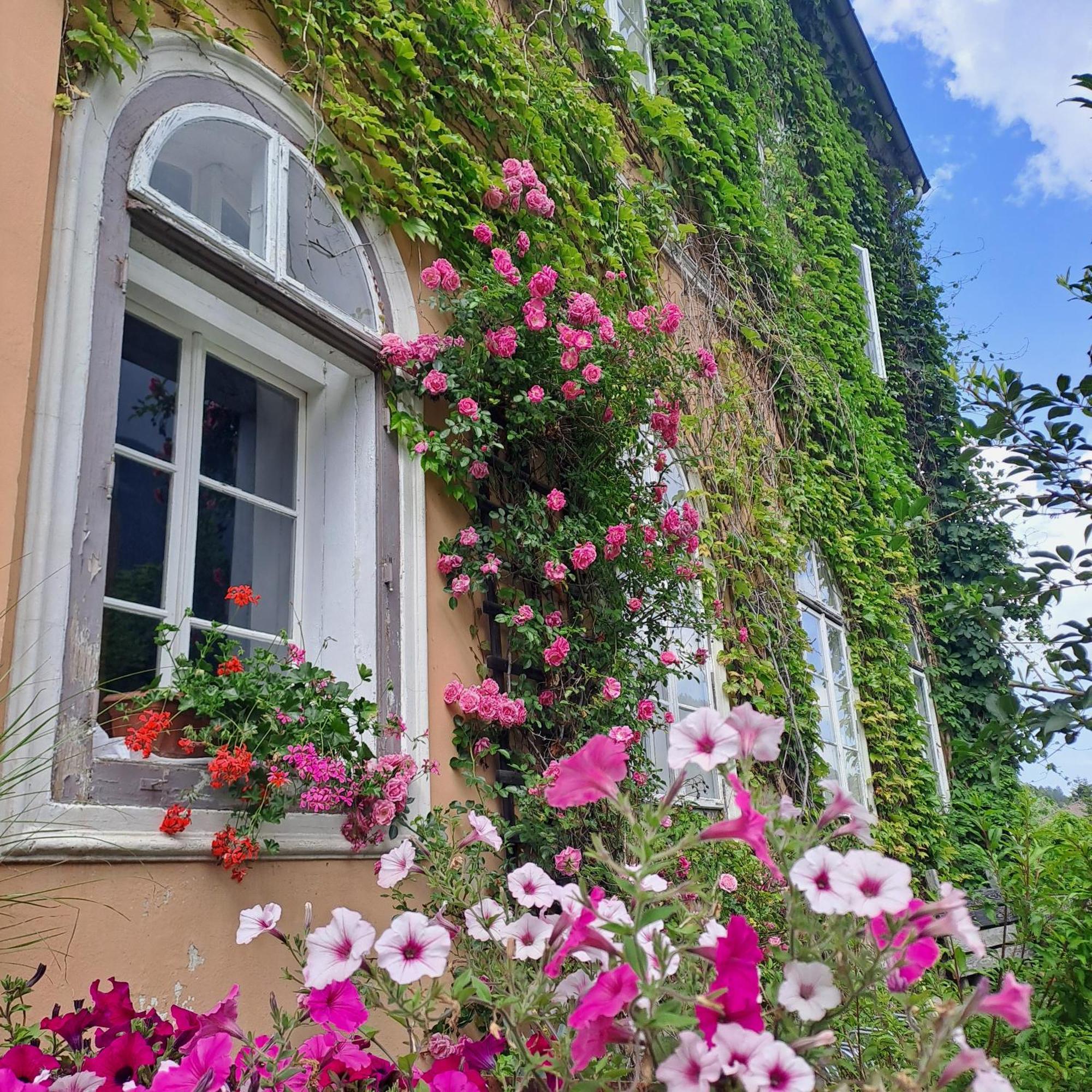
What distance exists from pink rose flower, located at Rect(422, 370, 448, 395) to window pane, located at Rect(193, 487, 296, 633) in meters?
0.60

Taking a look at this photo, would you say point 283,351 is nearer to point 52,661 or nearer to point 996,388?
point 52,661

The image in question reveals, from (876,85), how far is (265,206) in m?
10.1

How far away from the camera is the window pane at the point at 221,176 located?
7.79 ft

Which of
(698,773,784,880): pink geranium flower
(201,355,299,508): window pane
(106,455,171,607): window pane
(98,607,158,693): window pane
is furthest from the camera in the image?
(201,355,299,508): window pane

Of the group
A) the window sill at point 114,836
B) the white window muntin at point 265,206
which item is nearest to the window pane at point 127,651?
the window sill at point 114,836

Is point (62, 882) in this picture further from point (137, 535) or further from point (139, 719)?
point (137, 535)

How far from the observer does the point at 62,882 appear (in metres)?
1.65

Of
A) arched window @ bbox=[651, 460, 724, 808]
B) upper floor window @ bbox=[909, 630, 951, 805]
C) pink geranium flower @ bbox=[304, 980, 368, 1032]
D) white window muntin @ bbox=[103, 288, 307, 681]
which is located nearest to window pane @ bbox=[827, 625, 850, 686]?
upper floor window @ bbox=[909, 630, 951, 805]

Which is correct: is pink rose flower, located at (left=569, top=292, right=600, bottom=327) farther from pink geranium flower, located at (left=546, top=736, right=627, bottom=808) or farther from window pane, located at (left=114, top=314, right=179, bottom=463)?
pink geranium flower, located at (left=546, top=736, right=627, bottom=808)

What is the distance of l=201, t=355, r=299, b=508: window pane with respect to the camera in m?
2.51

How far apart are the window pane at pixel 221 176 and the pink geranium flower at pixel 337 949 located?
6.40ft

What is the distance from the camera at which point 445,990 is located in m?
2.29

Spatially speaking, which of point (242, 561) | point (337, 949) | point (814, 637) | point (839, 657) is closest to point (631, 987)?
point (337, 949)

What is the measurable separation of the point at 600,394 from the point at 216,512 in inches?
59.6
